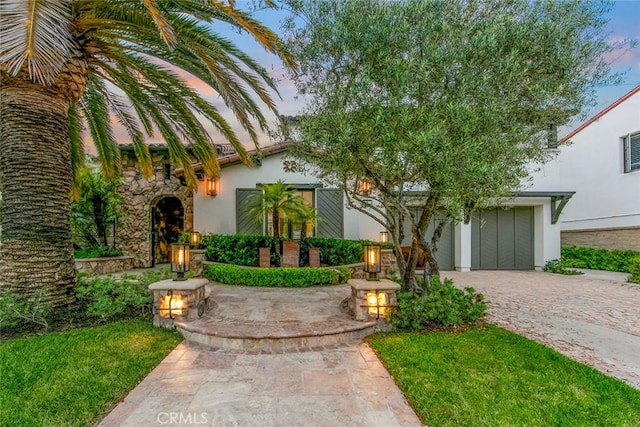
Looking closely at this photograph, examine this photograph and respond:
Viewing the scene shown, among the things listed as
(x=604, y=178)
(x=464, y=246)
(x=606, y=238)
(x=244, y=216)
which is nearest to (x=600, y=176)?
(x=604, y=178)

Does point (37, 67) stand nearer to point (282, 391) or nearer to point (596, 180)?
point (282, 391)

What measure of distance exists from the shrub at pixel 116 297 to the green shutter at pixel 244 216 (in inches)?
184

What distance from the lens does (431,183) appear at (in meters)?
4.27

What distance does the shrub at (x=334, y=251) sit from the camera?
903 cm

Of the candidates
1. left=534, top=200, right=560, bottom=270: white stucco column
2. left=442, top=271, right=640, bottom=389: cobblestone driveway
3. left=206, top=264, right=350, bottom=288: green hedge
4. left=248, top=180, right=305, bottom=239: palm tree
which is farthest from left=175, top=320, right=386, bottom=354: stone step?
left=534, top=200, right=560, bottom=270: white stucco column

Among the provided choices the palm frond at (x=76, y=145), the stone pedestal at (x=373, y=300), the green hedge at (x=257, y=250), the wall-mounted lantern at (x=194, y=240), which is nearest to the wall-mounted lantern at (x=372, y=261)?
the stone pedestal at (x=373, y=300)

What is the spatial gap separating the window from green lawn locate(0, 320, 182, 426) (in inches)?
612

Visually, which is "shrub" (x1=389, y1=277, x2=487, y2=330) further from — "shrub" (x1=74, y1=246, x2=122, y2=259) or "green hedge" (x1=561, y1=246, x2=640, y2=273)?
"shrub" (x1=74, y1=246, x2=122, y2=259)

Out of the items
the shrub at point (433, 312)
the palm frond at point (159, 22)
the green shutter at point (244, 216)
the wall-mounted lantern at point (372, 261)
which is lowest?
the shrub at point (433, 312)

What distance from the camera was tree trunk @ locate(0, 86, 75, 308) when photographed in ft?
15.1

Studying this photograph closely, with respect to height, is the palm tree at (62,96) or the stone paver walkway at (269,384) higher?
the palm tree at (62,96)

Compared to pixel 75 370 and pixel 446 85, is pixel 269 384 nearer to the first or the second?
pixel 75 370

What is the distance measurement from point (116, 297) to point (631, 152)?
54.8ft

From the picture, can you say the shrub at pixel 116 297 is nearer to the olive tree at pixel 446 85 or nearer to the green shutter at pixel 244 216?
the olive tree at pixel 446 85
